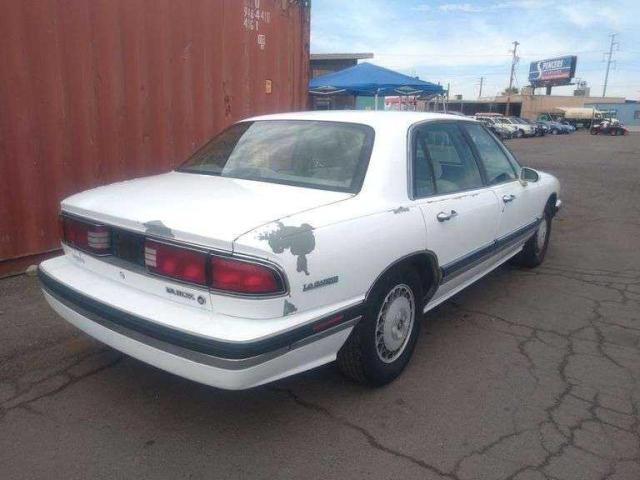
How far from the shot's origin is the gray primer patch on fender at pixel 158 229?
2.37m

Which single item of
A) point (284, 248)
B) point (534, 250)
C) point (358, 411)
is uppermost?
point (284, 248)

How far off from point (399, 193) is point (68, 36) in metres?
3.71

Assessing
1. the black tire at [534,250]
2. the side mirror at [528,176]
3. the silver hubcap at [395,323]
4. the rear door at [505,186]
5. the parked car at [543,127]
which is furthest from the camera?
the parked car at [543,127]

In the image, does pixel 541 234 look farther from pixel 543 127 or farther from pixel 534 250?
pixel 543 127

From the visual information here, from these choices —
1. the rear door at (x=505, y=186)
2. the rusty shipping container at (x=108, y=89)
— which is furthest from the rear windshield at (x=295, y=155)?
the rusty shipping container at (x=108, y=89)

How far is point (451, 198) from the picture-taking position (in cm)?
344

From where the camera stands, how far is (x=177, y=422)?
8.98 ft

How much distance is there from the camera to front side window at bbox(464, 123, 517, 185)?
4121 millimetres

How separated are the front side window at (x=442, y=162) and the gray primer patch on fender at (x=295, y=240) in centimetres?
102

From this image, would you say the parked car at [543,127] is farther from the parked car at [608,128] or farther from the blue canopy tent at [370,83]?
the blue canopy tent at [370,83]

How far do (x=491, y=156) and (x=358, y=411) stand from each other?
98.1 inches

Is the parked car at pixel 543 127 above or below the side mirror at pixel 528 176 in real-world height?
below

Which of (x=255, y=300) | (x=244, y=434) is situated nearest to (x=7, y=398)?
(x=244, y=434)

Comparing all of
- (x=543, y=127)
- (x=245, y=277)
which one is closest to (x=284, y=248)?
(x=245, y=277)
